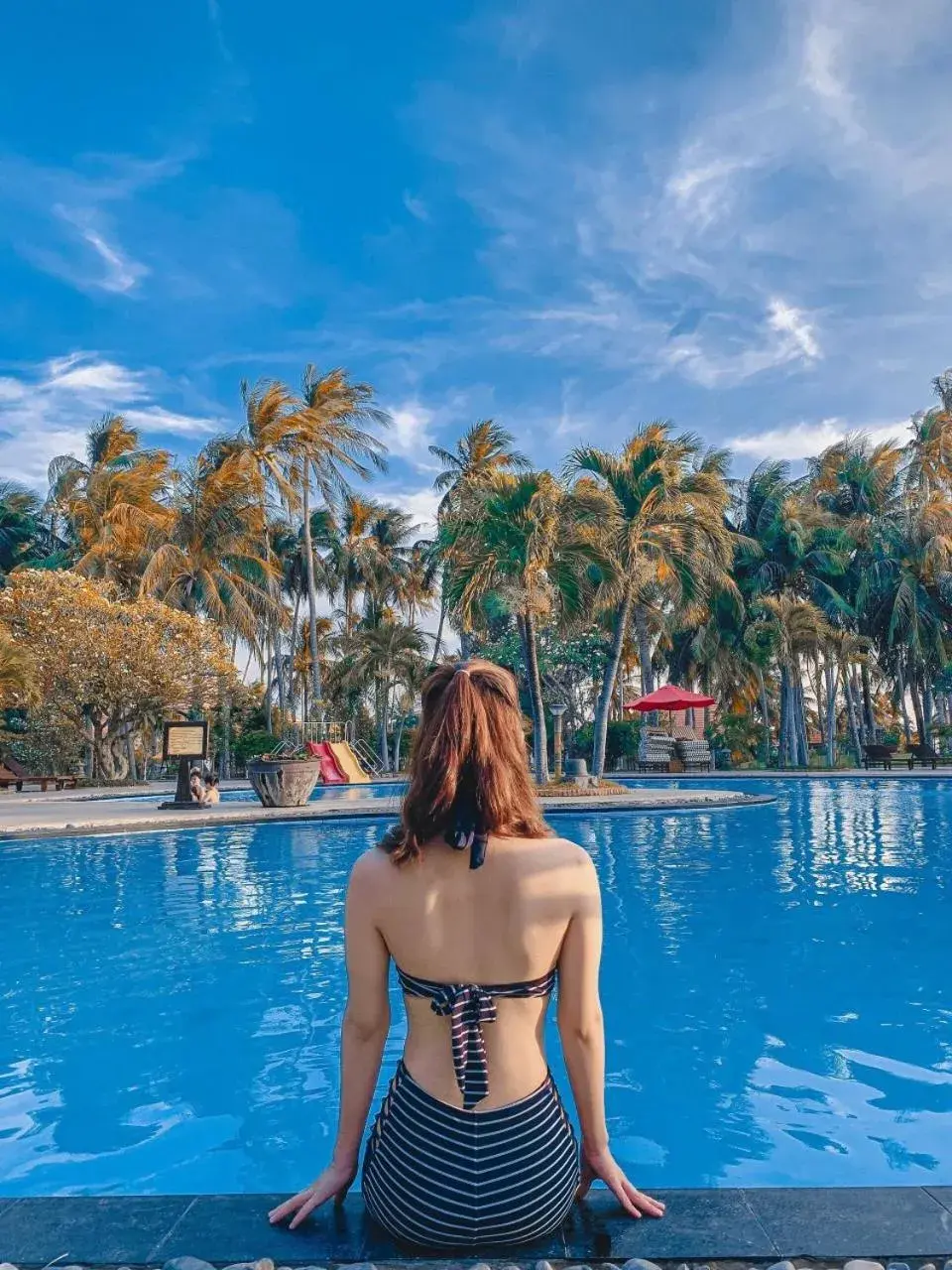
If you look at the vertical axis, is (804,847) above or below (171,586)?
below

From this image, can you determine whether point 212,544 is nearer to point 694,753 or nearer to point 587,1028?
point 694,753

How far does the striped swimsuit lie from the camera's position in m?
1.72

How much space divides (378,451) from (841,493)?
16.6m

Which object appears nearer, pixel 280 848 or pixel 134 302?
pixel 280 848

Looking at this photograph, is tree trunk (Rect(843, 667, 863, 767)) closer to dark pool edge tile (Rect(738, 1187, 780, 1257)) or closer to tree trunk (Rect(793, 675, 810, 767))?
tree trunk (Rect(793, 675, 810, 767))

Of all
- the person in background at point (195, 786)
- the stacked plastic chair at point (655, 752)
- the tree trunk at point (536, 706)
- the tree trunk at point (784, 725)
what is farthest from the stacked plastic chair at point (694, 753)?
the person in background at point (195, 786)

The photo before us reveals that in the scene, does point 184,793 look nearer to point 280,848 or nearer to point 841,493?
point 280,848

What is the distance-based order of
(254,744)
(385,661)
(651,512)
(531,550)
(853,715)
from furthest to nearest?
(385,661), (254,744), (853,715), (651,512), (531,550)

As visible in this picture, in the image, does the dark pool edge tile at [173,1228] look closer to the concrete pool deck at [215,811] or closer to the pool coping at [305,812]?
the concrete pool deck at [215,811]

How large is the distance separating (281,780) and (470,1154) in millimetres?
14891

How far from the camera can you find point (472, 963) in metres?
1.74

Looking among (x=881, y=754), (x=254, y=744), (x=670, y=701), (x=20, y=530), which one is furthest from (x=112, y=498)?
(x=881, y=754)

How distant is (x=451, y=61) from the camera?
1435 centimetres

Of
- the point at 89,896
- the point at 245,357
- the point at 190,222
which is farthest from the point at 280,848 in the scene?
the point at 245,357
